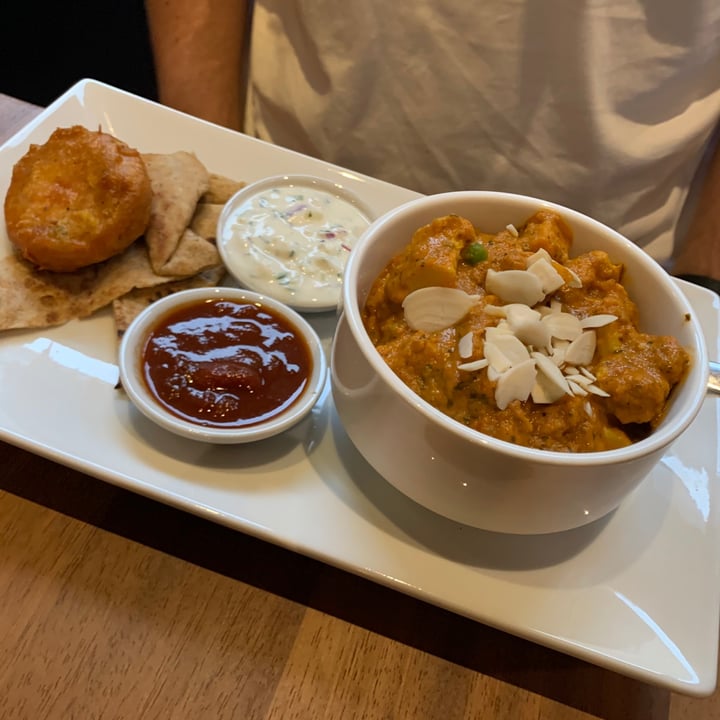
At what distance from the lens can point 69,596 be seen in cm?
Answer: 116

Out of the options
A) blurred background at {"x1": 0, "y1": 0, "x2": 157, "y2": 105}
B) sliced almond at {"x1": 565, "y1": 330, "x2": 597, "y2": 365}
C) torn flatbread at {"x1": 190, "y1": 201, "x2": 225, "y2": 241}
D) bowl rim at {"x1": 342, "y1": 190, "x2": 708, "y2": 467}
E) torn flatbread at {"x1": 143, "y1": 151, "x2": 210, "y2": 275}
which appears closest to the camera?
bowl rim at {"x1": 342, "y1": 190, "x2": 708, "y2": 467}

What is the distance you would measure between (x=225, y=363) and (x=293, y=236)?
0.49 meters

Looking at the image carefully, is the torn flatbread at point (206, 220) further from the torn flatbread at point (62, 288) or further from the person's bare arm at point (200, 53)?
the person's bare arm at point (200, 53)

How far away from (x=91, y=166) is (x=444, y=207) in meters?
0.73

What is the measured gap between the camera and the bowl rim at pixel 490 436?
1.04 meters

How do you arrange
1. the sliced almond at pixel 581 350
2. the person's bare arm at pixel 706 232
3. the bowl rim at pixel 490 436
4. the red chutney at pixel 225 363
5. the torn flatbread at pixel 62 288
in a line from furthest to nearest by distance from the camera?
the person's bare arm at pixel 706 232 < the torn flatbread at pixel 62 288 < the red chutney at pixel 225 363 < the sliced almond at pixel 581 350 < the bowl rim at pixel 490 436

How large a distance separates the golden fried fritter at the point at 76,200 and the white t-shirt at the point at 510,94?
654 mm

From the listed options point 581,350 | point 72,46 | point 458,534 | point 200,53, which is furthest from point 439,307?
point 72,46

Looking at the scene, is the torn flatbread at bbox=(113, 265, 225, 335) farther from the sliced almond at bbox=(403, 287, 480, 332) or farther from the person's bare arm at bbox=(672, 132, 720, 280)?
the person's bare arm at bbox=(672, 132, 720, 280)

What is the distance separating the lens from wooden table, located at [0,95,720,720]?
1085mm

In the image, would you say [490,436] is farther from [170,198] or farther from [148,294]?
[170,198]

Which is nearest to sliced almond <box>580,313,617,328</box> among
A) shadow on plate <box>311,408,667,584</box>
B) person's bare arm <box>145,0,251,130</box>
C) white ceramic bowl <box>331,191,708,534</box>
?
white ceramic bowl <box>331,191,708,534</box>

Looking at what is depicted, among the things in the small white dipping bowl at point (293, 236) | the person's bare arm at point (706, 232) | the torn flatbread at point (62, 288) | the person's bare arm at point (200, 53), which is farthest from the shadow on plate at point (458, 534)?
the person's bare arm at point (200, 53)

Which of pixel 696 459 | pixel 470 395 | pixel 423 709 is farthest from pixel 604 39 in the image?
pixel 423 709
